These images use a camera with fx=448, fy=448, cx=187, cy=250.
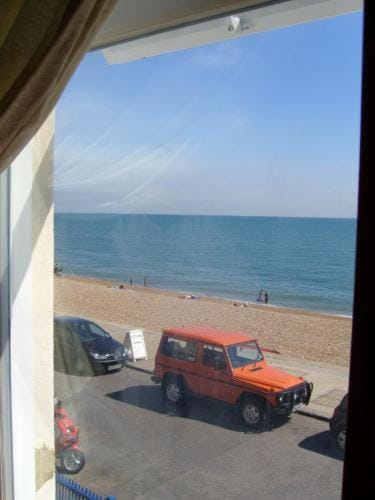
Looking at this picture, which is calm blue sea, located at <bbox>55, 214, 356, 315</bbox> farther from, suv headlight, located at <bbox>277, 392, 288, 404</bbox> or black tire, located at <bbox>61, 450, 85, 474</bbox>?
black tire, located at <bbox>61, 450, 85, 474</bbox>

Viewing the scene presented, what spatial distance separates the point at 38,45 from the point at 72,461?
1237 millimetres

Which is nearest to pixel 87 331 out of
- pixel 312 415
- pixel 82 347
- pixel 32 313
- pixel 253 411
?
pixel 82 347

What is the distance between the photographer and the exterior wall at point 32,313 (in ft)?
4.74

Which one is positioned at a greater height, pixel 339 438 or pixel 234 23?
pixel 234 23

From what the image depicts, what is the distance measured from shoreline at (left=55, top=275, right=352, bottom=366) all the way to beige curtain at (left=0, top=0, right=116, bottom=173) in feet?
2.02

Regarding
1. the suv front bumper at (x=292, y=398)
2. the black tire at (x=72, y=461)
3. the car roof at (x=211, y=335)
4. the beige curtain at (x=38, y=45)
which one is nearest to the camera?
the beige curtain at (x=38, y=45)

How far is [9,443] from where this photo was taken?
1427mm

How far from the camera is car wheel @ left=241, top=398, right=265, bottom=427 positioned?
1.06 meters

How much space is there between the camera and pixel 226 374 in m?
1.11

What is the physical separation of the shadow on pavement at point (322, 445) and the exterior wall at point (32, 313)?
89cm

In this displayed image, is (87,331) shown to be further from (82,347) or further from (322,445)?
(322,445)

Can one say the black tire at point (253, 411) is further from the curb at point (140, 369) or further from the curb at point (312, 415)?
the curb at point (140, 369)

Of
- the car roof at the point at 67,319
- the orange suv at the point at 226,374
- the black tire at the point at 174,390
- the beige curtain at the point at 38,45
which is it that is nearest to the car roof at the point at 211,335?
the orange suv at the point at 226,374

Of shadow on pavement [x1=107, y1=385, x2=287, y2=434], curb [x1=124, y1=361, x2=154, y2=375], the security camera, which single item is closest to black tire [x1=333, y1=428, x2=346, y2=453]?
shadow on pavement [x1=107, y1=385, x2=287, y2=434]
